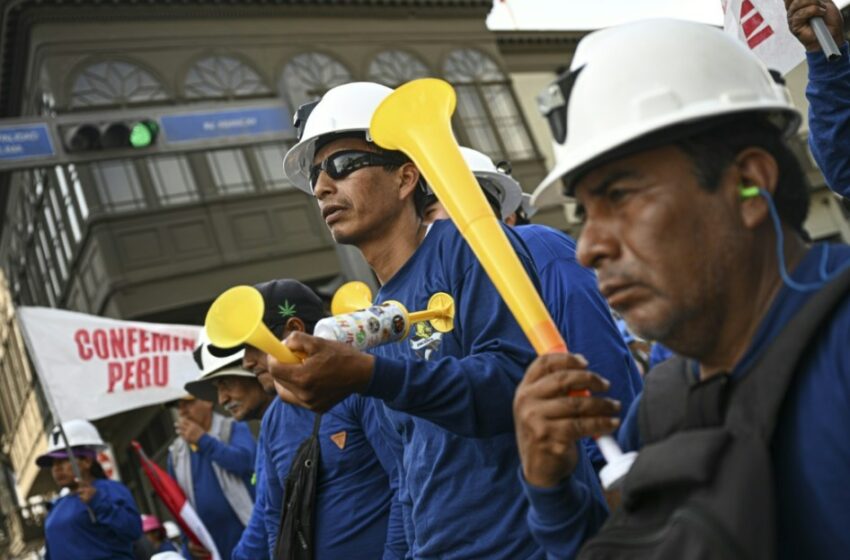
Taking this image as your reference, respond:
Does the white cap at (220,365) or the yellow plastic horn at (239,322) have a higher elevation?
the white cap at (220,365)

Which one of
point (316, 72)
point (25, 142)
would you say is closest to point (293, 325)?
point (25, 142)

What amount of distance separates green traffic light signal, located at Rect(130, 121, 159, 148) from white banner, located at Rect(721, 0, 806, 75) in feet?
25.2

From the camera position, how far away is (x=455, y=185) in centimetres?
198

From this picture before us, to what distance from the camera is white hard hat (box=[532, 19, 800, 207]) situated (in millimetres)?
1575

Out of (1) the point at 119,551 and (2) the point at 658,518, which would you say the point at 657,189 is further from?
(1) the point at 119,551

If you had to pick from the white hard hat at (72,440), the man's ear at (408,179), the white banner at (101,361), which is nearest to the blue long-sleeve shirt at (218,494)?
the white hard hat at (72,440)

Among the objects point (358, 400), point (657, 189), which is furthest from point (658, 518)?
point (358, 400)

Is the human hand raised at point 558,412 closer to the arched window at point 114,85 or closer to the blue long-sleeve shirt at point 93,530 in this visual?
the blue long-sleeve shirt at point 93,530

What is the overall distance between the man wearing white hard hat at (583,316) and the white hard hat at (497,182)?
1.10 metres

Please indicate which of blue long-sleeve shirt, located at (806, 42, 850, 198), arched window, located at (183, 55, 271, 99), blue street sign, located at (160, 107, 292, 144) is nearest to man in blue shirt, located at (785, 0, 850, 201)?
blue long-sleeve shirt, located at (806, 42, 850, 198)

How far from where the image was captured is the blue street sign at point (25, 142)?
9.64m

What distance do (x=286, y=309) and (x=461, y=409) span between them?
215cm

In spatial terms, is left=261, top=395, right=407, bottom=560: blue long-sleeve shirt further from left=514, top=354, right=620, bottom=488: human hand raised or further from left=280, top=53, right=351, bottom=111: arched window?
left=280, top=53, right=351, bottom=111: arched window

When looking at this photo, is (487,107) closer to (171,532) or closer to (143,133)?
(143,133)
